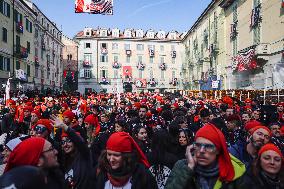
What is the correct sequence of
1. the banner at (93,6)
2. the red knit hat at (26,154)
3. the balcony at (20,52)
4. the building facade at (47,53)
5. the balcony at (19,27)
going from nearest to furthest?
the red knit hat at (26,154) < the banner at (93,6) < the balcony at (19,27) < the balcony at (20,52) < the building facade at (47,53)

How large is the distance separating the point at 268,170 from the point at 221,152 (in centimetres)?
80

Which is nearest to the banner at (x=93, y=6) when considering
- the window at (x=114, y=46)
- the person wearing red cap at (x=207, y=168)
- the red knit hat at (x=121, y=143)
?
the red knit hat at (x=121, y=143)

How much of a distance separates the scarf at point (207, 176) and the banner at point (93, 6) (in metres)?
14.5

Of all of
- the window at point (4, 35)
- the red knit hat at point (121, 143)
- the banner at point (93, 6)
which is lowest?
the red knit hat at point (121, 143)

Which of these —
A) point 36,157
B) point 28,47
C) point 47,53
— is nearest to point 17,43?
point 28,47

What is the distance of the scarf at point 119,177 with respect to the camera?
330 cm

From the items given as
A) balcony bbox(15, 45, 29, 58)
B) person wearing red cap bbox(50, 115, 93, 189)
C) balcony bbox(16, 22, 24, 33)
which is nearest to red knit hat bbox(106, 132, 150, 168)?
person wearing red cap bbox(50, 115, 93, 189)

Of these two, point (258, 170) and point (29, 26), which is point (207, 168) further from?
point (29, 26)

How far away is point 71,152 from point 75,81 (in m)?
68.1

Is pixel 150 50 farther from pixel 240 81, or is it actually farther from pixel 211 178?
pixel 211 178

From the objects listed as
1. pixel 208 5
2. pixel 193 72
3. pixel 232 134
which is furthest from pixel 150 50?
pixel 232 134

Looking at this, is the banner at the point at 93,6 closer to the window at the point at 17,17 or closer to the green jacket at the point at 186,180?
the green jacket at the point at 186,180

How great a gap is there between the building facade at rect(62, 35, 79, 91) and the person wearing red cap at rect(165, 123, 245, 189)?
229 feet

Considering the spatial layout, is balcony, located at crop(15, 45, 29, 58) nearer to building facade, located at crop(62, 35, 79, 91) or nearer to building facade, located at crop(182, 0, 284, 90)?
building facade, located at crop(182, 0, 284, 90)
